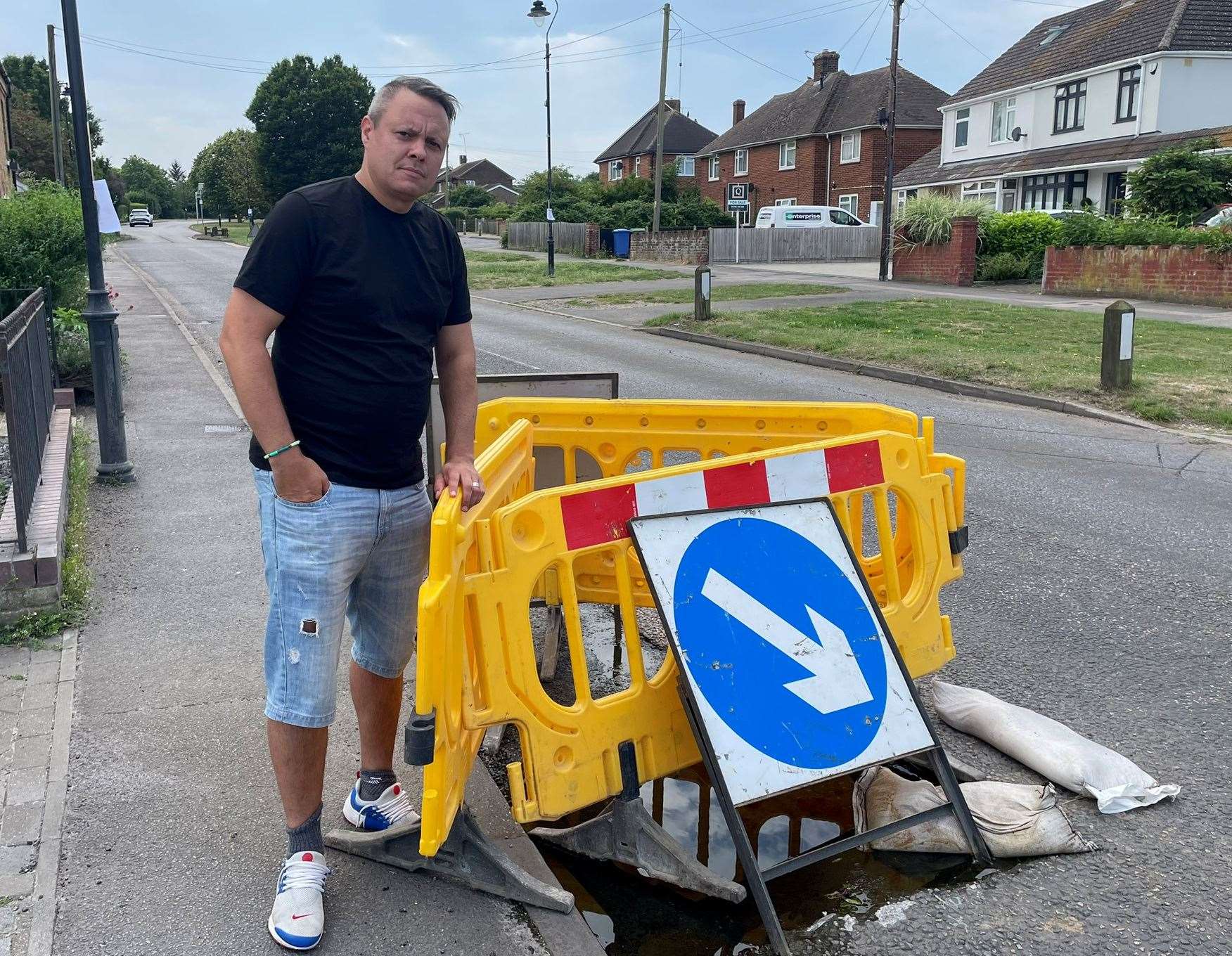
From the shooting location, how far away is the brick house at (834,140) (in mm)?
52500

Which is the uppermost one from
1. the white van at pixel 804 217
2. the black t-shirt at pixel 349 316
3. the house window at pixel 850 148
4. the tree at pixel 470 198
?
the house window at pixel 850 148

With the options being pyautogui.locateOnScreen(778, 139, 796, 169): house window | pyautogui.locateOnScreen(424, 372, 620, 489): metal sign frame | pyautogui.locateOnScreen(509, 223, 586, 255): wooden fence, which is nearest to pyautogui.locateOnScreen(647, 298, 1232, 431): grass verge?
pyautogui.locateOnScreen(424, 372, 620, 489): metal sign frame

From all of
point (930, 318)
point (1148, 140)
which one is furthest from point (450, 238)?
point (1148, 140)

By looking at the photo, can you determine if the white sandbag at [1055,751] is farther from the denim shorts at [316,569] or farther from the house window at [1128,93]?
the house window at [1128,93]

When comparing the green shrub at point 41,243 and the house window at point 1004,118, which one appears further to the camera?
the house window at point 1004,118

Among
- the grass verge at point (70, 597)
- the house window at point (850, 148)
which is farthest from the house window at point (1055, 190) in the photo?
the grass verge at point (70, 597)

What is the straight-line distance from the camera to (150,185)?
143 m

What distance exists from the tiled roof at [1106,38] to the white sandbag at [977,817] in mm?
37308

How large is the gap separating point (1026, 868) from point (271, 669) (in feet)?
7.20

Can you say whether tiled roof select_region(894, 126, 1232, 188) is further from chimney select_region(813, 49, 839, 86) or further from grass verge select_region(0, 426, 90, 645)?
grass verge select_region(0, 426, 90, 645)

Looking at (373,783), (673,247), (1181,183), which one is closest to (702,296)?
(1181,183)

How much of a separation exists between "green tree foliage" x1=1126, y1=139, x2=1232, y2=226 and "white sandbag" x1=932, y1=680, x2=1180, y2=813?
25.3 m

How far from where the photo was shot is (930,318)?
62.8 feet

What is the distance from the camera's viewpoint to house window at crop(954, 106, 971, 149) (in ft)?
146
